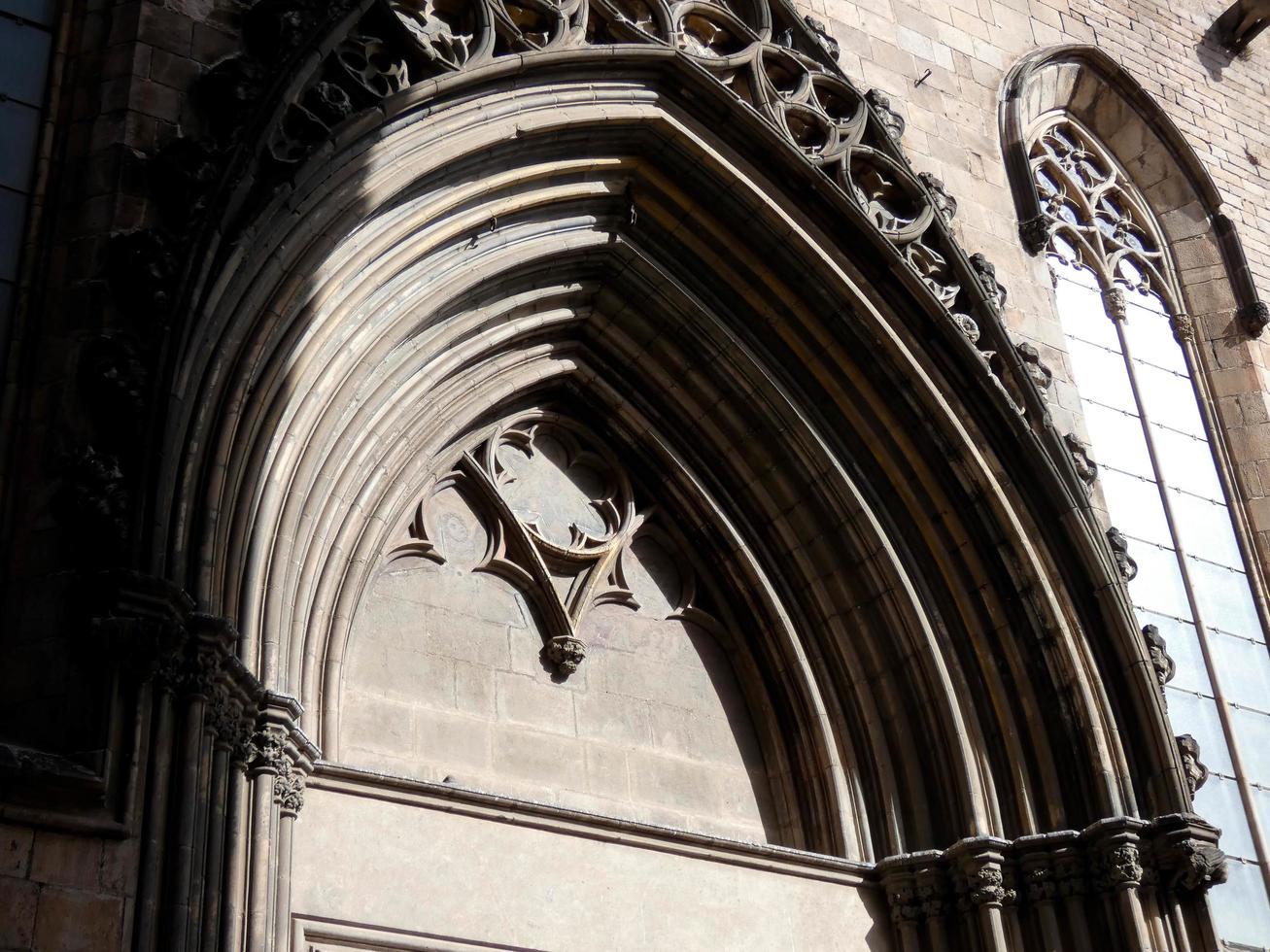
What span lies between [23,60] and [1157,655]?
5956mm

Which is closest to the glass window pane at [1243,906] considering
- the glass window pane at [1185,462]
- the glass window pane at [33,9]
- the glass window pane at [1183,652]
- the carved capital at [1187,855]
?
the carved capital at [1187,855]

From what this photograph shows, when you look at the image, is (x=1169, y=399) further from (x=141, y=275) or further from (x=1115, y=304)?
(x=141, y=275)

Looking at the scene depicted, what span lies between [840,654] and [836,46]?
345 centimetres

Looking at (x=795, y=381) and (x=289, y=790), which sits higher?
(x=795, y=381)

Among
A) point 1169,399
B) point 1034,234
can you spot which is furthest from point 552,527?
point 1169,399

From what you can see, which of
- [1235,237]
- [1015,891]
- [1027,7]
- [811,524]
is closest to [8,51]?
[811,524]

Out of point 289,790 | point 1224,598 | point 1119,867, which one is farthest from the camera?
point 1224,598

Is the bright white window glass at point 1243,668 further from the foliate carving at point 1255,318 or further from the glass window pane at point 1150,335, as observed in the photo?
the foliate carving at point 1255,318

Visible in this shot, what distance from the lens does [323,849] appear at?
Answer: 22.5ft

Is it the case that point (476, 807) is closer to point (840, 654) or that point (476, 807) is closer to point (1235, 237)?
point (840, 654)

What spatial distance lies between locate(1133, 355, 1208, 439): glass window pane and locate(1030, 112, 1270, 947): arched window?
1cm

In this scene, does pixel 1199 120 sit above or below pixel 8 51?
above

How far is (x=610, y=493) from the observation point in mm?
9258

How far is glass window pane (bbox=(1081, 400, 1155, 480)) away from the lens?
10562 mm
